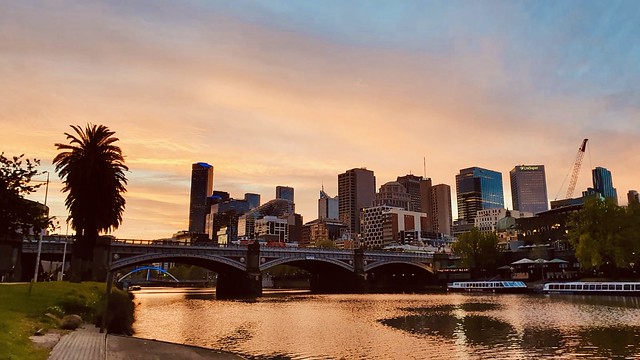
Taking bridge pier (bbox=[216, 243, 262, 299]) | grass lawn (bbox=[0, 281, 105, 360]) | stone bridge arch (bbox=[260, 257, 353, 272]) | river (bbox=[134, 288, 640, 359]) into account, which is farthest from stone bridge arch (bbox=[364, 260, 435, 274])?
grass lawn (bbox=[0, 281, 105, 360])

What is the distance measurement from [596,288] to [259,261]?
75708 mm

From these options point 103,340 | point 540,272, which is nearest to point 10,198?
point 103,340

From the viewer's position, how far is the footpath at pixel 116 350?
2272cm

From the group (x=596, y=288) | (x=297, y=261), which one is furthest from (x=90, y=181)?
(x=596, y=288)

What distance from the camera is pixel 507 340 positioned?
37156 mm

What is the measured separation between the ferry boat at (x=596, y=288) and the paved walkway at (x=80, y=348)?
320ft

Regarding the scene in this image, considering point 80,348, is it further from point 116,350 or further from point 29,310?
point 29,310

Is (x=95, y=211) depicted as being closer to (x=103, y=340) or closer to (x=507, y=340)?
(x=103, y=340)

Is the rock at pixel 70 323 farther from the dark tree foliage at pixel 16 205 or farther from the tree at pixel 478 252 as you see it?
the tree at pixel 478 252

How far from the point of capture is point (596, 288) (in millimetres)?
99625

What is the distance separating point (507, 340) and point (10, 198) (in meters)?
37.8

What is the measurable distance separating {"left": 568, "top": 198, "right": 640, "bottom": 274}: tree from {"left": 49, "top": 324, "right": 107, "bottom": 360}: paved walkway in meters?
103

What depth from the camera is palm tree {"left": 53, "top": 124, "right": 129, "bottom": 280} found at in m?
67.1

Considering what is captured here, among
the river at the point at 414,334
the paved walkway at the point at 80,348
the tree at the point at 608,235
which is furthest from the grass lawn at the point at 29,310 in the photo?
the tree at the point at 608,235
